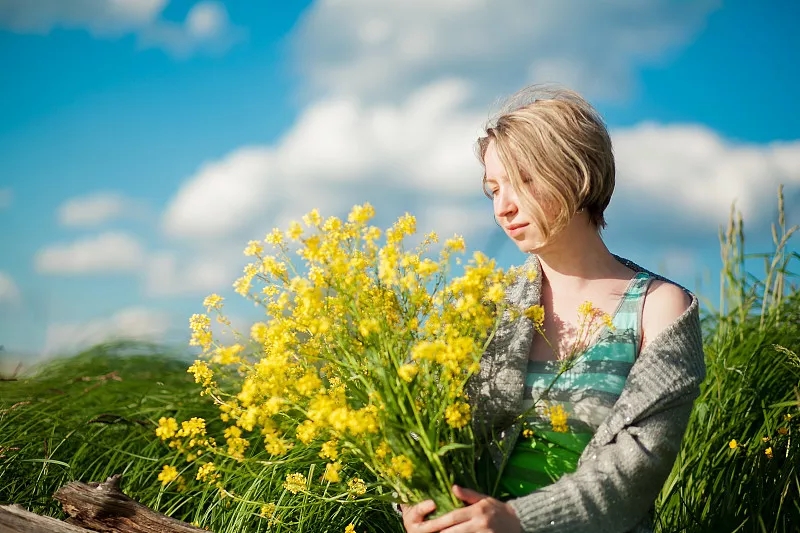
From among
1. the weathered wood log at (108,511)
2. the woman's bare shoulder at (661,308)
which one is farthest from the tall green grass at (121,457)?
the woman's bare shoulder at (661,308)

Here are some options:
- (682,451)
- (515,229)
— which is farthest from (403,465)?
(682,451)

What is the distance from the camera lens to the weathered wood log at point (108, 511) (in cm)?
220

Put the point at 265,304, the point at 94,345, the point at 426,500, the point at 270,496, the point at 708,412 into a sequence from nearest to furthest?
the point at 426,500 → the point at 265,304 → the point at 270,496 → the point at 708,412 → the point at 94,345

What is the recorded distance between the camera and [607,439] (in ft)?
5.75

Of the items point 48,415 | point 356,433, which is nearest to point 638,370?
point 356,433

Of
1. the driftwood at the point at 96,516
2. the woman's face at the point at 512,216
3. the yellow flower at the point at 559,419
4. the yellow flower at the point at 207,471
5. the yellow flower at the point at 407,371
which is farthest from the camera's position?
the driftwood at the point at 96,516

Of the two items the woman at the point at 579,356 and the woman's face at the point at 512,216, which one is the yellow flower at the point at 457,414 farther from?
the woman's face at the point at 512,216

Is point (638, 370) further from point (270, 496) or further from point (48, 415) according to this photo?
point (48, 415)

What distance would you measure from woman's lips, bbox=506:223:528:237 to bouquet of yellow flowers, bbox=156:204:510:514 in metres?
0.21

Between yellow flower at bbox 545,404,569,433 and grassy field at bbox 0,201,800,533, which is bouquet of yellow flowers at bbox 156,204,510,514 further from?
grassy field at bbox 0,201,800,533

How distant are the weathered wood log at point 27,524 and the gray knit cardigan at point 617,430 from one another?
1.24m

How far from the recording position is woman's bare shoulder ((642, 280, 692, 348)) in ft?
6.27

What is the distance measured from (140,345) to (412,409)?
4.36 m

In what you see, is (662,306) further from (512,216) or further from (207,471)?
(207,471)
